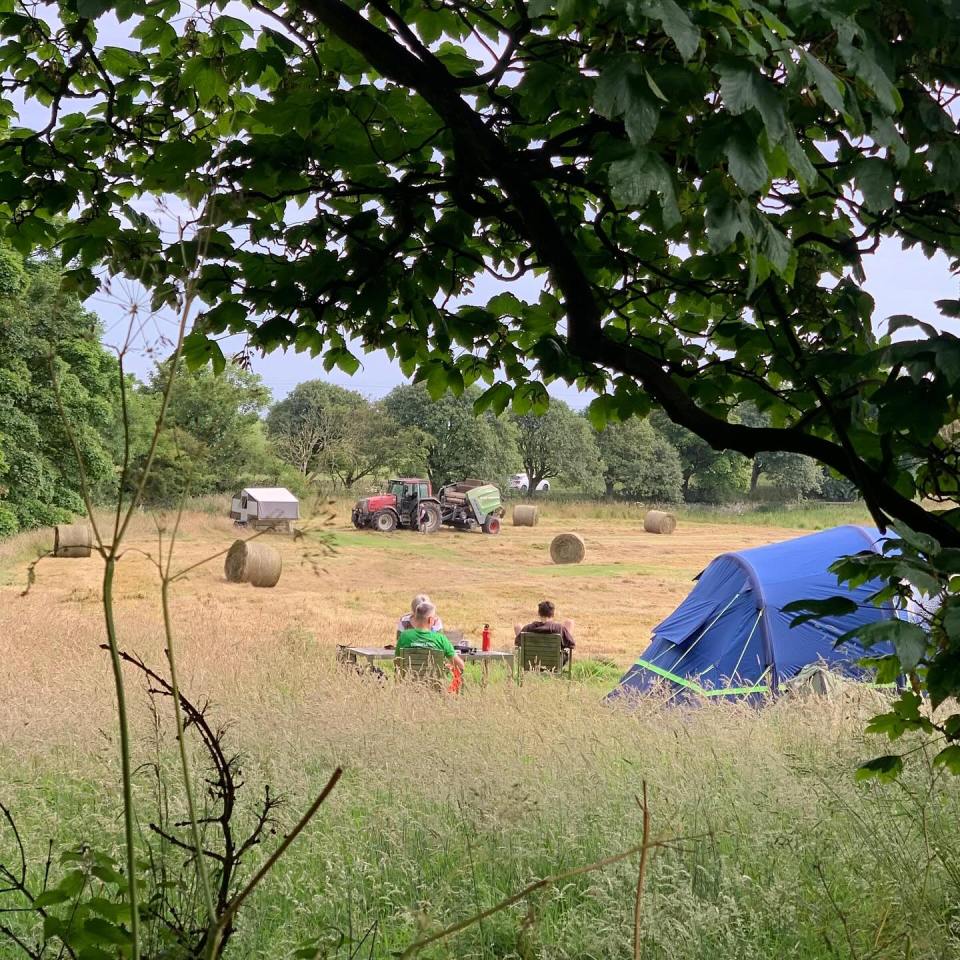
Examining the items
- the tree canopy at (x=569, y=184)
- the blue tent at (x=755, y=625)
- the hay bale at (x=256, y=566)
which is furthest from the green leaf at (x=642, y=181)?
the hay bale at (x=256, y=566)

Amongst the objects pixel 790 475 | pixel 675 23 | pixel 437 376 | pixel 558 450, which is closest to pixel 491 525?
pixel 558 450

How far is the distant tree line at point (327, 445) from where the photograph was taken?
113 centimetres

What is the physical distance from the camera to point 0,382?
2258 centimetres

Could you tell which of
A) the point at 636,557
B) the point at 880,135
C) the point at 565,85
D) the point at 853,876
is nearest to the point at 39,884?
the point at 853,876

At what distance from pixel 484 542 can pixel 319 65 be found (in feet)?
135

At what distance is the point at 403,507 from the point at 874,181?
3594 cm

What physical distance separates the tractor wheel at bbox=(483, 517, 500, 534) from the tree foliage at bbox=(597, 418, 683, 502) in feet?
104

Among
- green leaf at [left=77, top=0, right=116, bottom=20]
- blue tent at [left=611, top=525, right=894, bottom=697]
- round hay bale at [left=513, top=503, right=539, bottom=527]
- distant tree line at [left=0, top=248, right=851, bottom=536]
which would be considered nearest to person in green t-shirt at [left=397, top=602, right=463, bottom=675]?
blue tent at [left=611, top=525, right=894, bottom=697]

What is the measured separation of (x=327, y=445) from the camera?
56.1 inches

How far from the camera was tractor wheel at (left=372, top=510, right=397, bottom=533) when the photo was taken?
3484cm

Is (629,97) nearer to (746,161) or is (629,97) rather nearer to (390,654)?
(746,161)

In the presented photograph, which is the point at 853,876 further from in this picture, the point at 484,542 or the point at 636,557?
the point at 484,542

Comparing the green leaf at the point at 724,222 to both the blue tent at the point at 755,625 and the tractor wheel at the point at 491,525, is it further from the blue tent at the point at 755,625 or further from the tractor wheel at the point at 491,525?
the tractor wheel at the point at 491,525

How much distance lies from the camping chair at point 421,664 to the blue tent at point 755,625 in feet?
6.08
